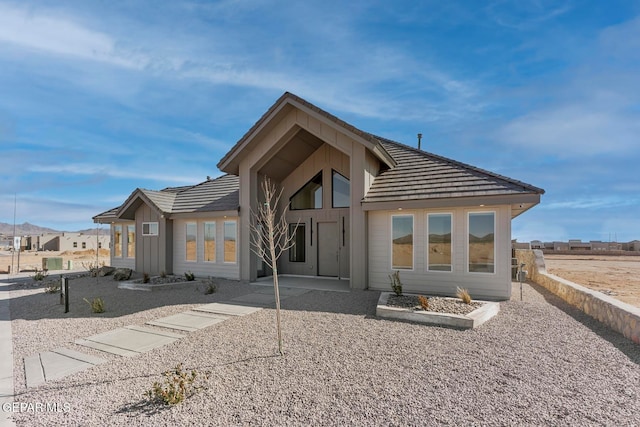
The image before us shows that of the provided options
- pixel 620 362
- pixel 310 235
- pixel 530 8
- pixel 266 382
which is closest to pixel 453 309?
pixel 620 362

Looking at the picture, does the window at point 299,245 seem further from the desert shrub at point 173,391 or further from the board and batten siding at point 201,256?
the desert shrub at point 173,391

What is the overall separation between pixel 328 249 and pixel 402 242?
3894 mm

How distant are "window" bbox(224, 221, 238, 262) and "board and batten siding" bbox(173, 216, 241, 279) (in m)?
0.17

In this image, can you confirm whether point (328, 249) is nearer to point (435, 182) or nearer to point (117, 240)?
point (435, 182)

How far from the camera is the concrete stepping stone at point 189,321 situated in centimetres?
698

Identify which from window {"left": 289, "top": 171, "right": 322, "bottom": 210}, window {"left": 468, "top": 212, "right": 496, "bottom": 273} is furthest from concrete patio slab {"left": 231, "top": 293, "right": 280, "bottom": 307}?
window {"left": 468, "top": 212, "right": 496, "bottom": 273}

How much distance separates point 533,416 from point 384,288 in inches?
275

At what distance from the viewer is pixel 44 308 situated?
9203 millimetres

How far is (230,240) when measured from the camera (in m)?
13.3

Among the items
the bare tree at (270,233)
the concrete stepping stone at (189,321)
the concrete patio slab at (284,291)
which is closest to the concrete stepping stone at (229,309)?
the concrete stepping stone at (189,321)

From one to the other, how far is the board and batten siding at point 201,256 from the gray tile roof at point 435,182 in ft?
20.5

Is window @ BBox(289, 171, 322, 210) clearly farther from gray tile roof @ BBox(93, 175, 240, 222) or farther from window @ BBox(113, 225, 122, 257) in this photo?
window @ BBox(113, 225, 122, 257)

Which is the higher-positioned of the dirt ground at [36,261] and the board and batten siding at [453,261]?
the board and batten siding at [453,261]

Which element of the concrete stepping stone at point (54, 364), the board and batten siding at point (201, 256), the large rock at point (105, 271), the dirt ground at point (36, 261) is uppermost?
the board and batten siding at point (201, 256)
